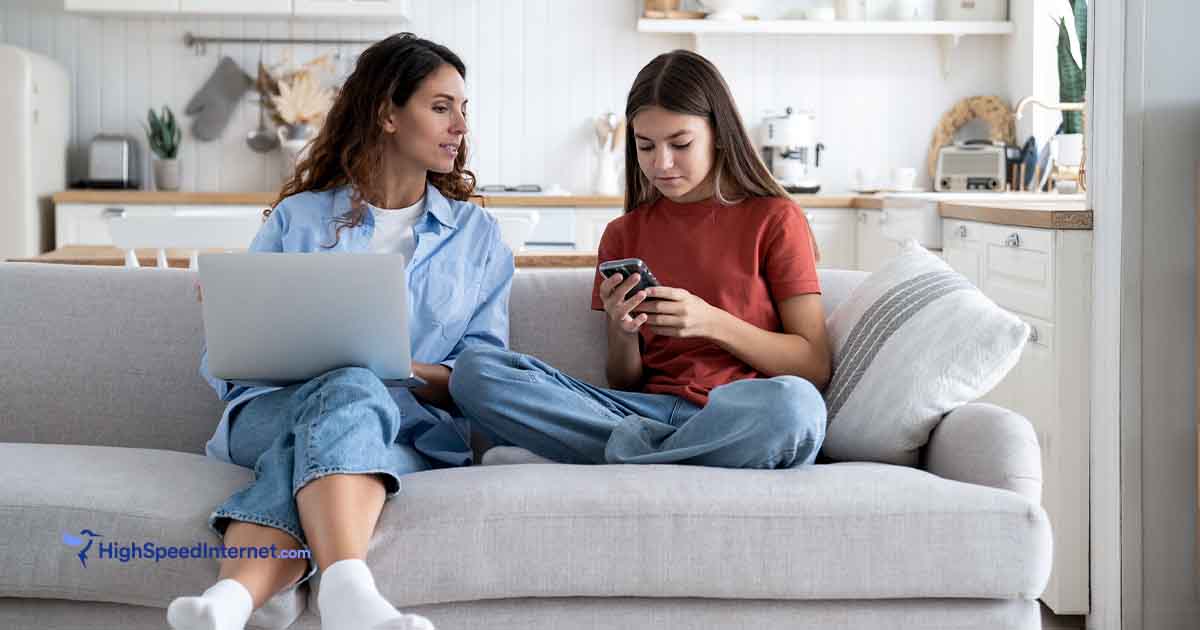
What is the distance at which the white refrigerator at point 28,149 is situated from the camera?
4.70 meters

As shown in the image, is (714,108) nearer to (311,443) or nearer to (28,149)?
(311,443)

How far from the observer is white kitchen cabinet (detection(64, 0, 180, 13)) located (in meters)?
4.90

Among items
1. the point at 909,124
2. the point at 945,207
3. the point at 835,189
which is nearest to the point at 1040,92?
the point at 909,124

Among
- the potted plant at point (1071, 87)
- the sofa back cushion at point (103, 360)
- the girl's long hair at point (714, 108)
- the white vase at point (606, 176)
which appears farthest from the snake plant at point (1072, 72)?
the sofa back cushion at point (103, 360)

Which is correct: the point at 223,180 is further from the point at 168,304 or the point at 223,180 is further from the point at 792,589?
the point at 792,589

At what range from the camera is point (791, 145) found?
16.7ft

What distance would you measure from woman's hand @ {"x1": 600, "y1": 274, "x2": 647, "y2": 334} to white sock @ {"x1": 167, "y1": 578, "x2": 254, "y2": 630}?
2.47ft

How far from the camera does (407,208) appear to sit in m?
2.24

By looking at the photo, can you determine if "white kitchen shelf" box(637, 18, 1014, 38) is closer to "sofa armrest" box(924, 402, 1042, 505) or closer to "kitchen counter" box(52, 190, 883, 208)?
"kitchen counter" box(52, 190, 883, 208)

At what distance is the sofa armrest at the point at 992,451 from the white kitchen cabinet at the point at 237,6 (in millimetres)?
3782

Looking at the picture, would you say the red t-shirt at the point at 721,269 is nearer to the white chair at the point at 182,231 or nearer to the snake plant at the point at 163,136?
the white chair at the point at 182,231

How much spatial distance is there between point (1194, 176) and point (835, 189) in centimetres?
292

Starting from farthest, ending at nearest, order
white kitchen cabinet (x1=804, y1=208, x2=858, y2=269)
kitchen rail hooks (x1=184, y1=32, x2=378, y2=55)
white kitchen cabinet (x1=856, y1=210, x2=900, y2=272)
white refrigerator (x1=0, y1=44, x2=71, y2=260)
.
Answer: kitchen rail hooks (x1=184, y1=32, x2=378, y2=55), white kitchen cabinet (x1=804, y1=208, x2=858, y2=269), white refrigerator (x1=0, y1=44, x2=71, y2=260), white kitchen cabinet (x1=856, y1=210, x2=900, y2=272)

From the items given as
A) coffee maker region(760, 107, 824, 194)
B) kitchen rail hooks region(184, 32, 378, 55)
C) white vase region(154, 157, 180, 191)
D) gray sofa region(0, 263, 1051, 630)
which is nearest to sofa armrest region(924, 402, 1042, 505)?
gray sofa region(0, 263, 1051, 630)
